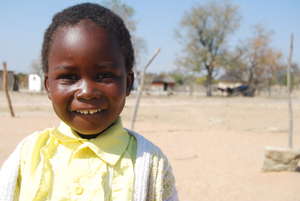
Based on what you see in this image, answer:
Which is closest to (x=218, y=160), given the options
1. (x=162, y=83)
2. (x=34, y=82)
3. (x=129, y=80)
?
(x=129, y=80)

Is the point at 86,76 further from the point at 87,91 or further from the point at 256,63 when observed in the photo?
the point at 256,63

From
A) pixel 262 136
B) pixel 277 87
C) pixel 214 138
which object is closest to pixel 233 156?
pixel 214 138

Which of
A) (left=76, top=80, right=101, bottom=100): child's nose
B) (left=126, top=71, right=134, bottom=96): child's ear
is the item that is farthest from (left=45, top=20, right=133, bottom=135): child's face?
(left=126, top=71, right=134, bottom=96): child's ear

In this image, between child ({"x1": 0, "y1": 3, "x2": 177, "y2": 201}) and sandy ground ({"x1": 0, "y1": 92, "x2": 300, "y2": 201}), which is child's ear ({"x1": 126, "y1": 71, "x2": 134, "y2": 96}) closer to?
child ({"x1": 0, "y1": 3, "x2": 177, "y2": 201})

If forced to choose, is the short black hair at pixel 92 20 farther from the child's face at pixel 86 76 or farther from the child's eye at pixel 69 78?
the child's eye at pixel 69 78

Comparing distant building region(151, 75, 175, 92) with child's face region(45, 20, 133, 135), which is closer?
child's face region(45, 20, 133, 135)

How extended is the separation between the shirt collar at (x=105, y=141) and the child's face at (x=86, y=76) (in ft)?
0.15

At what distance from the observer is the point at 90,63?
3.85ft

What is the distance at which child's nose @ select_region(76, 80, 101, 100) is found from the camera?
1.17 m

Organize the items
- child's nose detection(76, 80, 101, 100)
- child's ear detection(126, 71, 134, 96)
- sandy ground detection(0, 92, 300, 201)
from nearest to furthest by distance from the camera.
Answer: child's nose detection(76, 80, 101, 100)
child's ear detection(126, 71, 134, 96)
sandy ground detection(0, 92, 300, 201)

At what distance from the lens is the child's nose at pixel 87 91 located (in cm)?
117

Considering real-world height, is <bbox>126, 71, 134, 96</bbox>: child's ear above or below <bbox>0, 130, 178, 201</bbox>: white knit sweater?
Result: above

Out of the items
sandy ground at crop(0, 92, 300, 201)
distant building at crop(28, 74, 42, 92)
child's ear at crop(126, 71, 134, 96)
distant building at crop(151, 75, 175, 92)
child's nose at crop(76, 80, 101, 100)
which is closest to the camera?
child's nose at crop(76, 80, 101, 100)

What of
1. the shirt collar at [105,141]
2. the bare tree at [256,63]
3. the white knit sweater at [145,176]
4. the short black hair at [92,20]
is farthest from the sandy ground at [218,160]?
the bare tree at [256,63]
